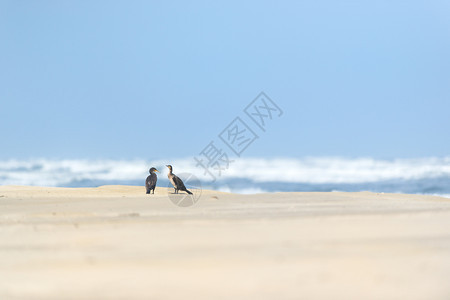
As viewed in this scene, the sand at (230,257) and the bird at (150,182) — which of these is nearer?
the sand at (230,257)

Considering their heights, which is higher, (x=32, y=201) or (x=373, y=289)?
(x=32, y=201)

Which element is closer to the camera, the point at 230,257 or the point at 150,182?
the point at 230,257

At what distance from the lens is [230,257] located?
3.42 meters

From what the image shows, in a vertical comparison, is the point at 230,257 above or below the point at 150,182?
below

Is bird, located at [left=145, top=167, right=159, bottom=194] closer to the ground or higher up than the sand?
higher up

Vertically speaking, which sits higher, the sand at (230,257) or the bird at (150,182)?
the bird at (150,182)

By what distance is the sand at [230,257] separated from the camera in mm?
2828

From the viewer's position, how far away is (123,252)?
147 inches

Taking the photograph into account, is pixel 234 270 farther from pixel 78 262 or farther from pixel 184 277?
pixel 78 262

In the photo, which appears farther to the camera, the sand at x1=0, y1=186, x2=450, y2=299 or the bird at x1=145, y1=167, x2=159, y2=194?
the bird at x1=145, y1=167, x2=159, y2=194

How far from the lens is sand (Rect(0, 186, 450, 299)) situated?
283cm

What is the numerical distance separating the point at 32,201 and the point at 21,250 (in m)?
5.17

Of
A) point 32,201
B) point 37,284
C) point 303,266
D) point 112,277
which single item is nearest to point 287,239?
point 303,266

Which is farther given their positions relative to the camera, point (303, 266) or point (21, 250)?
point (21, 250)
